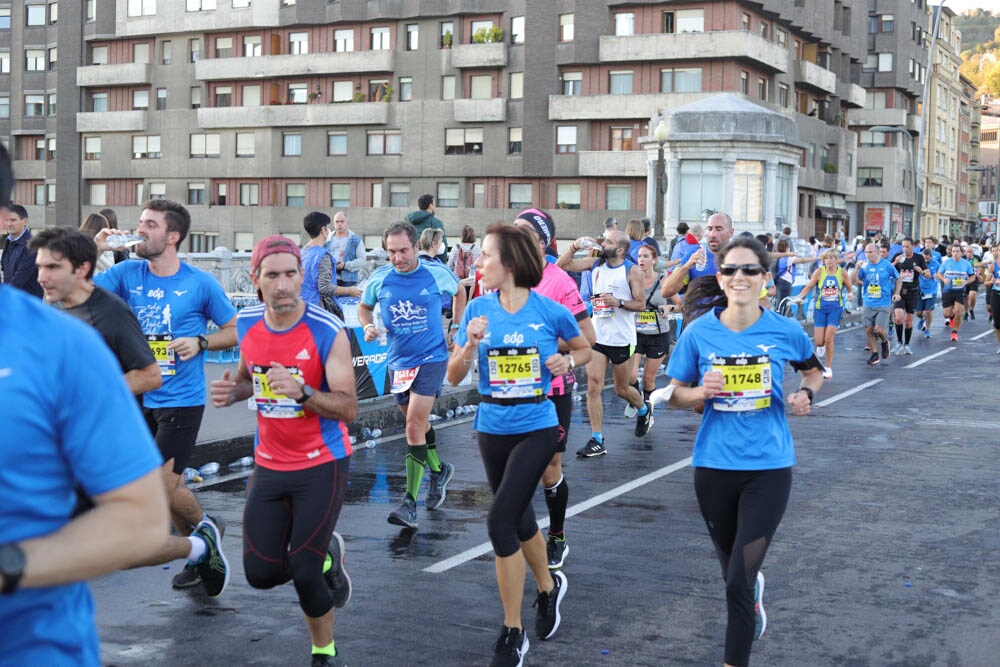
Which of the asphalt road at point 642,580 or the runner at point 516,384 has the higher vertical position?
the runner at point 516,384

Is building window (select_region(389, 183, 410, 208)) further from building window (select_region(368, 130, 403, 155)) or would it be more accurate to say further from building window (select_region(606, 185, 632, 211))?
building window (select_region(606, 185, 632, 211))

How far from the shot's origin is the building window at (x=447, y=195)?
207 ft

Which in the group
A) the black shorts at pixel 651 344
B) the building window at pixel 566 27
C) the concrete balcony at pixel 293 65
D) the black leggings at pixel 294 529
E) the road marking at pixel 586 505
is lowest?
the road marking at pixel 586 505

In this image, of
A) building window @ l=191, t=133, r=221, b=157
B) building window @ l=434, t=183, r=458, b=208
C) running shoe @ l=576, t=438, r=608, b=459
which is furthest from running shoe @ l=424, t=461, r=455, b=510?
building window @ l=191, t=133, r=221, b=157

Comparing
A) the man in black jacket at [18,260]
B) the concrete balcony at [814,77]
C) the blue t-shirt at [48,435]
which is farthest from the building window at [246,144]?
the blue t-shirt at [48,435]

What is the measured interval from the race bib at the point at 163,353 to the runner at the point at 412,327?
2022 mm

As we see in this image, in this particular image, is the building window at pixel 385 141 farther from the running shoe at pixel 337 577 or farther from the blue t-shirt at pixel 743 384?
the blue t-shirt at pixel 743 384

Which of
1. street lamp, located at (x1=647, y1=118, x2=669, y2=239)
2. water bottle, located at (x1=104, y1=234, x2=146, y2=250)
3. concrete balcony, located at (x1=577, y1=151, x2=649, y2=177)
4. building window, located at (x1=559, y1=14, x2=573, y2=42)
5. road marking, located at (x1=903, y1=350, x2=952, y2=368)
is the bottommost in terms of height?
road marking, located at (x1=903, y1=350, x2=952, y2=368)

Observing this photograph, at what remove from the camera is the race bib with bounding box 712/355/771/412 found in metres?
5.64

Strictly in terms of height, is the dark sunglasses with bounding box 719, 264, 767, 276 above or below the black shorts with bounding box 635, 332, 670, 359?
above

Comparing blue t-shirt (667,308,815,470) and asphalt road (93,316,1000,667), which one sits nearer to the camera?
blue t-shirt (667,308,815,470)

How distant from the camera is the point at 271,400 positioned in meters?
5.66

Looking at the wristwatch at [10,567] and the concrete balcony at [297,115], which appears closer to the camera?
the wristwatch at [10,567]

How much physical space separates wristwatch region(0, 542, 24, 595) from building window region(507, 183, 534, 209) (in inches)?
2338
